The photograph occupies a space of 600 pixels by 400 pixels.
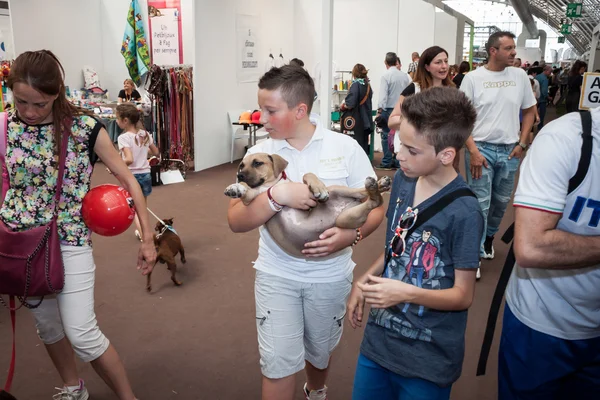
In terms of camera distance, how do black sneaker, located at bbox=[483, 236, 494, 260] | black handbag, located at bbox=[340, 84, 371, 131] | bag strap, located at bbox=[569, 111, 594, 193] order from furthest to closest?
black handbag, located at bbox=[340, 84, 371, 131] < black sneaker, located at bbox=[483, 236, 494, 260] < bag strap, located at bbox=[569, 111, 594, 193]

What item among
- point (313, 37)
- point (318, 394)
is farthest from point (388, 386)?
point (313, 37)

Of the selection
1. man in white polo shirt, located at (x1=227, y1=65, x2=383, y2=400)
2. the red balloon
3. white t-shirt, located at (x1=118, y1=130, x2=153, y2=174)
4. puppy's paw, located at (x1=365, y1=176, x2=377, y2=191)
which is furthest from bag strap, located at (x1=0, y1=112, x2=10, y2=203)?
white t-shirt, located at (x1=118, y1=130, x2=153, y2=174)

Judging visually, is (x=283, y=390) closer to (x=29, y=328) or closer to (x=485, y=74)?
(x=29, y=328)

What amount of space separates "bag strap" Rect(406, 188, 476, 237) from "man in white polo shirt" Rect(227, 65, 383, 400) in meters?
0.34

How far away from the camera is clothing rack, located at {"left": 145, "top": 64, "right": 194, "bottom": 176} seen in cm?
806

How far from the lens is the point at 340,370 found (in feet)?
9.73

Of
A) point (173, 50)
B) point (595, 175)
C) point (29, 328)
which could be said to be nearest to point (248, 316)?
point (29, 328)

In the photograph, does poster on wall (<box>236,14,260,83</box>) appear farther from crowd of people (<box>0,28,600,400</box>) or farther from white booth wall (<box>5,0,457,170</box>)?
crowd of people (<box>0,28,600,400</box>)

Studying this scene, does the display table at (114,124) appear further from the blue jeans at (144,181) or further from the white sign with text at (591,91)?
the white sign with text at (591,91)

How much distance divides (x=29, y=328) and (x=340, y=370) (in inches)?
81.4

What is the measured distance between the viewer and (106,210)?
213cm

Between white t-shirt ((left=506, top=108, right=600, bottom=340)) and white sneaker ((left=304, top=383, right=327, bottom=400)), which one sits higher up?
white t-shirt ((left=506, top=108, right=600, bottom=340))

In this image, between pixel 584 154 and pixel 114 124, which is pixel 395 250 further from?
pixel 114 124

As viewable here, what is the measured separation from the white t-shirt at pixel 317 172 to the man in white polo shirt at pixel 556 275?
0.65m
